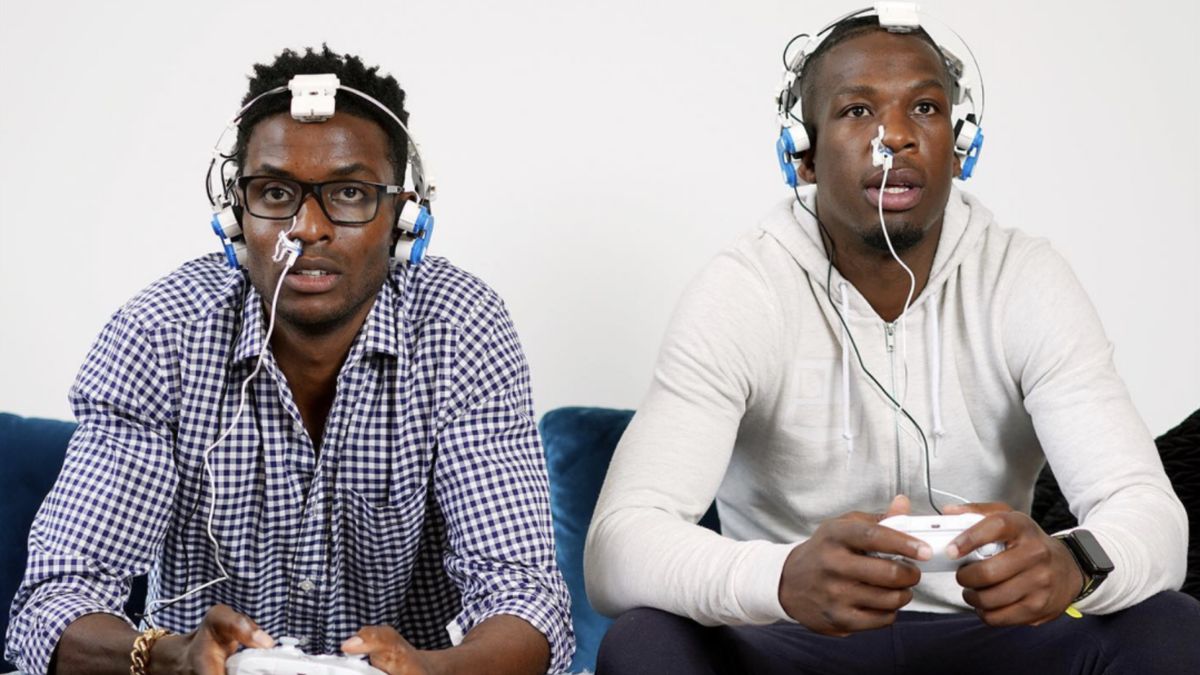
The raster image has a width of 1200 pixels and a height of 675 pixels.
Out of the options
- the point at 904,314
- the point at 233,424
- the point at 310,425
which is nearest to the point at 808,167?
the point at 904,314

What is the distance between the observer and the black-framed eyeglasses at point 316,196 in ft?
6.79

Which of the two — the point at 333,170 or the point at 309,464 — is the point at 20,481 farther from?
the point at 333,170

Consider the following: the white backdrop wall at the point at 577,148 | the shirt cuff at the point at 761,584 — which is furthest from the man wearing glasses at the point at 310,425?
the white backdrop wall at the point at 577,148

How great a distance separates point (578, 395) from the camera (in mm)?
2953

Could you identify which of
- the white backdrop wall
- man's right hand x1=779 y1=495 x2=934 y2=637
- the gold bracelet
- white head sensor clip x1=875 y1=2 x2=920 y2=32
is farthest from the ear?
the gold bracelet

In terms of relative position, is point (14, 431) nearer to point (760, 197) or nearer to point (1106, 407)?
point (760, 197)

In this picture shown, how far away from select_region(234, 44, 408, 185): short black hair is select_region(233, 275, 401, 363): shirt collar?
0.63ft

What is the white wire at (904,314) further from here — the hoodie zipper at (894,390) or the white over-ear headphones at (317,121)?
the white over-ear headphones at (317,121)

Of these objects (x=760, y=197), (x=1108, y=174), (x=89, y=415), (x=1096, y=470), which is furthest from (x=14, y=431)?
(x=1108, y=174)

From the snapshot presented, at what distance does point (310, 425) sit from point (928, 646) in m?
0.95

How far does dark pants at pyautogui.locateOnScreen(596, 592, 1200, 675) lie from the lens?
6.06 ft

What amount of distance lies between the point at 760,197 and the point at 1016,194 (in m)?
0.53

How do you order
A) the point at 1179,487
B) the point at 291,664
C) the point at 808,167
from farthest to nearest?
the point at 1179,487 < the point at 808,167 < the point at 291,664

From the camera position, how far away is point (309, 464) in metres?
2.11
